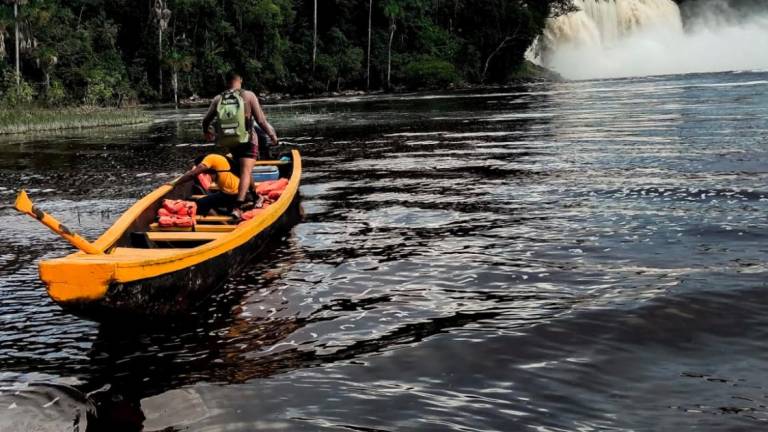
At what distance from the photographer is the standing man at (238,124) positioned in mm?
8500

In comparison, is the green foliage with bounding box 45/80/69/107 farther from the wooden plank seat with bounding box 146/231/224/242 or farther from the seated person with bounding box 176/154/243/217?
the wooden plank seat with bounding box 146/231/224/242

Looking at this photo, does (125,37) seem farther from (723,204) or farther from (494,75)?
(723,204)

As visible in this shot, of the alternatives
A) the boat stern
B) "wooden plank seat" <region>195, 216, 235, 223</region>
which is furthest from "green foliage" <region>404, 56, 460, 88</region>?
the boat stern

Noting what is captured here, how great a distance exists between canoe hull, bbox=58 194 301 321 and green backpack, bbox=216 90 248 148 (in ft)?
5.34

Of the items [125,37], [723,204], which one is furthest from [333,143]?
[125,37]

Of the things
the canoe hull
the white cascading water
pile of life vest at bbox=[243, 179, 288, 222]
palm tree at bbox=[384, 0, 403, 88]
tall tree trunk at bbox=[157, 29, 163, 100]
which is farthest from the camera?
the white cascading water

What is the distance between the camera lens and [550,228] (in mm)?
9039

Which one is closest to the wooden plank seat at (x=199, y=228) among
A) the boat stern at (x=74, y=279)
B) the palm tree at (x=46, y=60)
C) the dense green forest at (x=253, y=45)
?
the boat stern at (x=74, y=279)

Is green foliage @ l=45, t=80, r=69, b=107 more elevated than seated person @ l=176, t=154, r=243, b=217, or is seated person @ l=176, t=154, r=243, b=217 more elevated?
green foliage @ l=45, t=80, r=69, b=107

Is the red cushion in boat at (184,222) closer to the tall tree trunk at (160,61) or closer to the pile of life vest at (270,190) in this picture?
the pile of life vest at (270,190)

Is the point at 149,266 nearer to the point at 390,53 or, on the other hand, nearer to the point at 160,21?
the point at 160,21

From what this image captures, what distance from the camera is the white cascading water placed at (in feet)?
255

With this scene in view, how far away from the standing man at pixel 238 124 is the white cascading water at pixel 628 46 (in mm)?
72091

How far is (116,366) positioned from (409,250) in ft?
12.6
